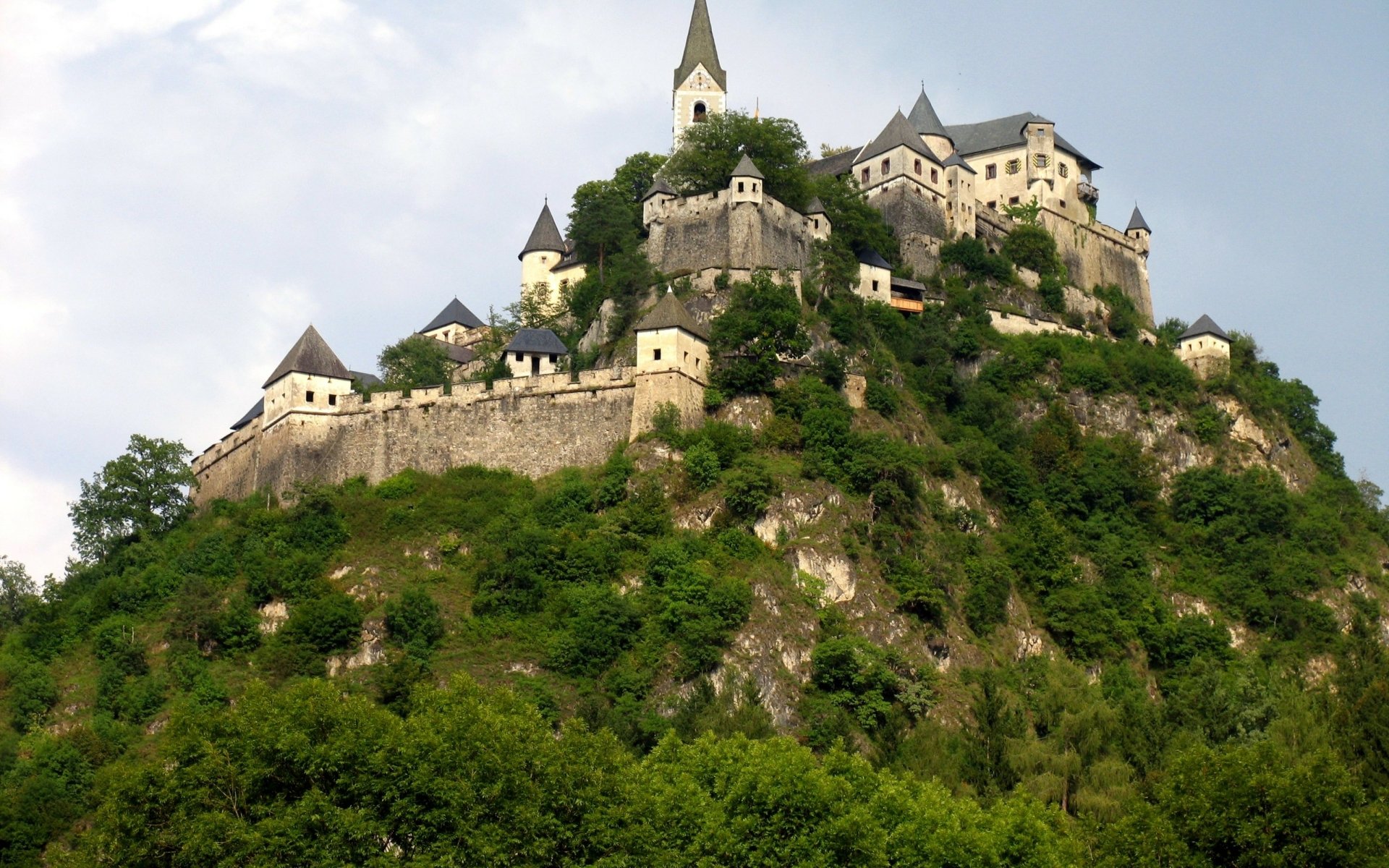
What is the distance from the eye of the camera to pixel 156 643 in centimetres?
5812

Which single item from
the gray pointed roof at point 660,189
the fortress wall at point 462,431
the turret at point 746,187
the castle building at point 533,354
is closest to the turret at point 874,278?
the turret at point 746,187

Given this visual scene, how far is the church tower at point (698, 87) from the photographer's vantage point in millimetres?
83625

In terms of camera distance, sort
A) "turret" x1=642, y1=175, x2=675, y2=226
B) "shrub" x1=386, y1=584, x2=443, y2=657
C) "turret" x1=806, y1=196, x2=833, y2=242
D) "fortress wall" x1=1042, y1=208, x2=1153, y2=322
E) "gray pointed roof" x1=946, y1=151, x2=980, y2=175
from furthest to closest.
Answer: "fortress wall" x1=1042, y1=208, x2=1153, y2=322, "gray pointed roof" x1=946, y1=151, x2=980, y2=175, "turret" x1=806, y1=196, x2=833, y2=242, "turret" x1=642, y1=175, x2=675, y2=226, "shrub" x1=386, y1=584, x2=443, y2=657

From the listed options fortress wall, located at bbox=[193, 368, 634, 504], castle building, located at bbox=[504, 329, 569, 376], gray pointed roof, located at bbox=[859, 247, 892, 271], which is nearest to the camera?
fortress wall, located at bbox=[193, 368, 634, 504]

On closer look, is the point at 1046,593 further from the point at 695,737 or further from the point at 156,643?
the point at 156,643

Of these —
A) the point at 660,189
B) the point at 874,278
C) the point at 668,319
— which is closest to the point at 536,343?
the point at 668,319

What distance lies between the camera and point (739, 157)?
73.8 meters

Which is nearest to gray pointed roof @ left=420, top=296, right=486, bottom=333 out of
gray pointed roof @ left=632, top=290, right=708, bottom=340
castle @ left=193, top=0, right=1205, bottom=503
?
castle @ left=193, top=0, right=1205, bottom=503

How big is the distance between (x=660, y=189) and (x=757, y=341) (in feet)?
37.9

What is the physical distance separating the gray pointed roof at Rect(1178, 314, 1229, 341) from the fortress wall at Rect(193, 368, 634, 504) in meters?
29.3

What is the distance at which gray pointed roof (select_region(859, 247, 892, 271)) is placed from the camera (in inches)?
2945

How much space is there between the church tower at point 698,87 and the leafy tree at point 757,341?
19447 mm

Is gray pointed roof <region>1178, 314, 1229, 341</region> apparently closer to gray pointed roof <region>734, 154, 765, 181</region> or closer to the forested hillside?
the forested hillside

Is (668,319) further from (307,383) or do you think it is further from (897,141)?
(897,141)
